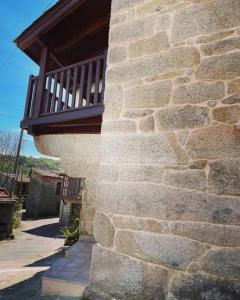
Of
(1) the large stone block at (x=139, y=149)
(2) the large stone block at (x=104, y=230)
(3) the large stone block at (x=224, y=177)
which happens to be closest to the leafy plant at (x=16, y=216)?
(2) the large stone block at (x=104, y=230)

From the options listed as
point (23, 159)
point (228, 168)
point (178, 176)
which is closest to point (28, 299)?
point (178, 176)

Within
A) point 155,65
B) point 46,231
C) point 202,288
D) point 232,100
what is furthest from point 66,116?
point 46,231

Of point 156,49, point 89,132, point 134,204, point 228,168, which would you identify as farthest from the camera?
point 89,132

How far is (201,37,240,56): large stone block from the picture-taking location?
2305 mm

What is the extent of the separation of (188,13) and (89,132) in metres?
3.05

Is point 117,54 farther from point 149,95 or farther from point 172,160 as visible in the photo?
point 172,160

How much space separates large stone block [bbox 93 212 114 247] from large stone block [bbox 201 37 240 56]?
174cm

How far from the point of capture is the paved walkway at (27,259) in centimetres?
357

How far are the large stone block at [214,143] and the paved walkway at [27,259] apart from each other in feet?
7.05

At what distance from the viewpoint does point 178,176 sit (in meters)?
2.34

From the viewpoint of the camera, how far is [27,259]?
371 inches

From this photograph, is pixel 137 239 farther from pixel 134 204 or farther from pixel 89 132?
pixel 89 132

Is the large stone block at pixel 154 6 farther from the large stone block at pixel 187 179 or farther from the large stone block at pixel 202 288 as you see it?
the large stone block at pixel 202 288

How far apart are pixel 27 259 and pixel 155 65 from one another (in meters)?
8.82
